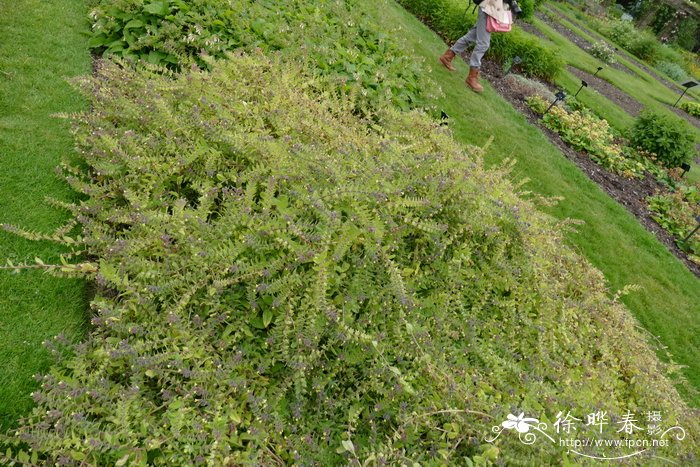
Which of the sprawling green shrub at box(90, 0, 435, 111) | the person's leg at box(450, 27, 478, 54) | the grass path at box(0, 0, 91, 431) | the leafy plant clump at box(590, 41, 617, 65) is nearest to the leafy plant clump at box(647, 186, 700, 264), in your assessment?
the person's leg at box(450, 27, 478, 54)

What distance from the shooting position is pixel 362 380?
2.42 m

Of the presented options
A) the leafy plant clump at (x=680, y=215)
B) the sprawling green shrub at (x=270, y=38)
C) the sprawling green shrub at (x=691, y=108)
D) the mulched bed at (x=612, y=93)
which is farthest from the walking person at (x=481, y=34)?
the sprawling green shrub at (x=691, y=108)

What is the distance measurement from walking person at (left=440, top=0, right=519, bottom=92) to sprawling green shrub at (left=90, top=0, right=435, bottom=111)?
184cm

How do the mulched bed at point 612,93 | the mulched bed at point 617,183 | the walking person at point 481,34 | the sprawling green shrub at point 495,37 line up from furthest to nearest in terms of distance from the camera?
1. the mulched bed at point 612,93
2. the sprawling green shrub at point 495,37
3. the walking person at point 481,34
4. the mulched bed at point 617,183

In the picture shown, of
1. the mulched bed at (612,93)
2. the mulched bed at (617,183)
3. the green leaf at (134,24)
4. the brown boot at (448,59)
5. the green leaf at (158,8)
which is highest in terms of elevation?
the mulched bed at (612,93)

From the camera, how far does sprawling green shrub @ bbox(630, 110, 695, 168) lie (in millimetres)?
8406

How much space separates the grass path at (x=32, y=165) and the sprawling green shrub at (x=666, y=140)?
945cm

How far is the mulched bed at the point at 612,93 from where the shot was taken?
11.9 m

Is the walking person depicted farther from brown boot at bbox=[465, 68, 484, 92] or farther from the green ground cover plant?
the green ground cover plant

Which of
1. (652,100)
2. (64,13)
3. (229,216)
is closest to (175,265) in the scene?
(229,216)

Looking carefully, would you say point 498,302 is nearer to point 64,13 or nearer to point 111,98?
point 111,98

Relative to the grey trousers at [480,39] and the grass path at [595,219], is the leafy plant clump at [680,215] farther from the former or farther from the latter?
the grey trousers at [480,39]

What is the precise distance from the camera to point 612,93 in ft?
40.9

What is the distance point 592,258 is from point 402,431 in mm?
4102
